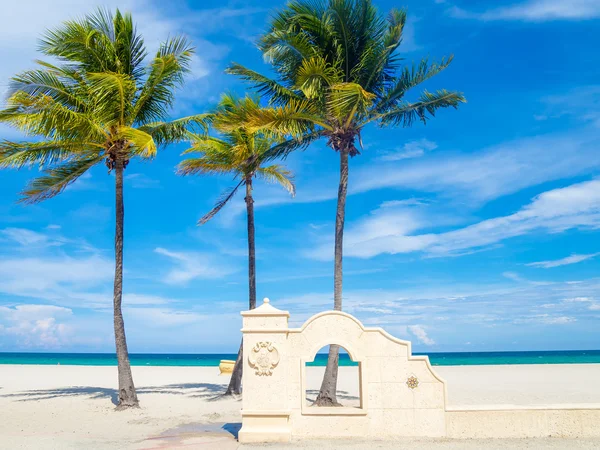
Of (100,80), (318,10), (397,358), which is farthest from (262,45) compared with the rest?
(397,358)

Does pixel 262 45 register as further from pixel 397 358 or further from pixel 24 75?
pixel 397 358

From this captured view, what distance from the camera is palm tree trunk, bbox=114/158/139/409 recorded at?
15188 mm

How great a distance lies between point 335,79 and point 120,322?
29.3 ft

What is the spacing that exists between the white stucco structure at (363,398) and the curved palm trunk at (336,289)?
10.5 feet

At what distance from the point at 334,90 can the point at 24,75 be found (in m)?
8.06

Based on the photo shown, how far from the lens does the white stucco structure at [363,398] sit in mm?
10453

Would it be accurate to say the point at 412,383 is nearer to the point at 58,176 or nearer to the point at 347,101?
the point at 347,101

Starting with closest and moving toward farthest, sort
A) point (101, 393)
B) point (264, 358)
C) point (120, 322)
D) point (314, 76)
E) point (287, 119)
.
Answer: point (264, 358) < point (314, 76) < point (287, 119) < point (120, 322) < point (101, 393)

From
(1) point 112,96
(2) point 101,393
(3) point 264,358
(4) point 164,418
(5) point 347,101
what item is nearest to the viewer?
(3) point 264,358

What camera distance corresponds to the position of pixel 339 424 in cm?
1062

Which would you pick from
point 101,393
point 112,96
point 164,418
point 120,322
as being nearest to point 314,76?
point 112,96

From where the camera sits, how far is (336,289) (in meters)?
14.3

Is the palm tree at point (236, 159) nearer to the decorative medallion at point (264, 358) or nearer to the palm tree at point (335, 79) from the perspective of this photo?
the palm tree at point (335, 79)

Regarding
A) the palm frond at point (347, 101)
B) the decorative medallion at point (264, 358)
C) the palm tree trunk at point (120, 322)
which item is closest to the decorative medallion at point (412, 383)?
the decorative medallion at point (264, 358)
